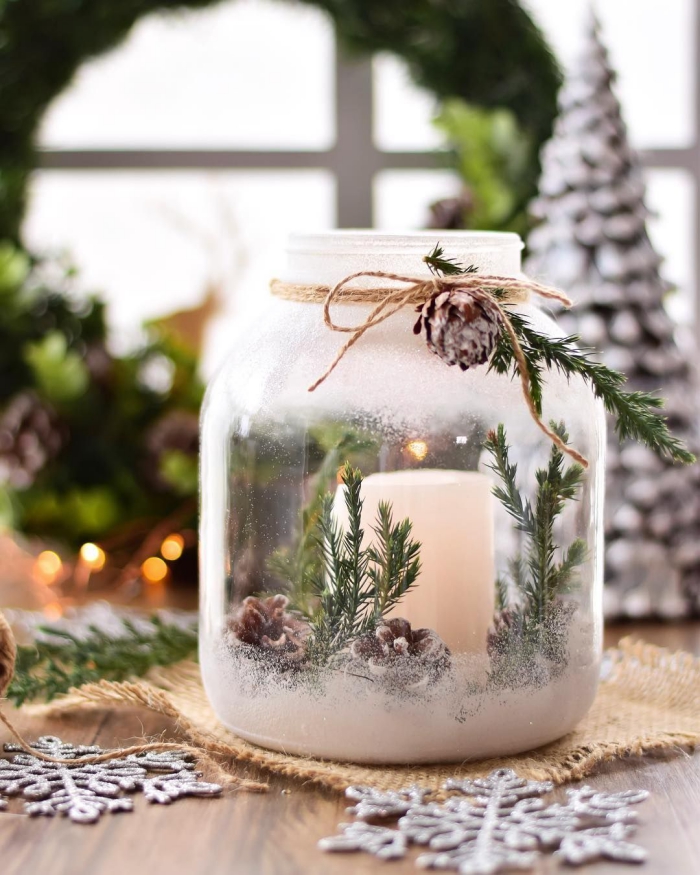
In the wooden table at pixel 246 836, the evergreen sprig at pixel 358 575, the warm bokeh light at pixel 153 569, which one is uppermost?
the evergreen sprig at pixel 358 575

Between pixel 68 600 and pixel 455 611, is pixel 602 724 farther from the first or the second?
pixel 68 600

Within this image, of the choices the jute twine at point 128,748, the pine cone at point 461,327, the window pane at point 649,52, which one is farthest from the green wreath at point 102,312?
the pine cone at point 461,327

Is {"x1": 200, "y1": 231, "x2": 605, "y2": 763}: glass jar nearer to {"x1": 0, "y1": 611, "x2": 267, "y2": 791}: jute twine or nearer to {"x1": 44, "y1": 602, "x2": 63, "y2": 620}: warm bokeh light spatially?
{"x1": 0, "y1": 611, "x2": 267, "y2": 791}: jute twine

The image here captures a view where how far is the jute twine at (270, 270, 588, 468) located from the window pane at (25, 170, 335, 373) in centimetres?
89

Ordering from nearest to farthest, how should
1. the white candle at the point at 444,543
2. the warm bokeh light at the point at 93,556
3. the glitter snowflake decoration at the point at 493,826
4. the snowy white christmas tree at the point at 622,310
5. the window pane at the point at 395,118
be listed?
1. the glitter snowflake decoration at the point at 493,826
2. the white candle at the point at 444,543
3. the snowy white christmas tree at the point at 622,310
4. the warm bokeh light at the point at 93,556
5. the window pane at the point at 395,118

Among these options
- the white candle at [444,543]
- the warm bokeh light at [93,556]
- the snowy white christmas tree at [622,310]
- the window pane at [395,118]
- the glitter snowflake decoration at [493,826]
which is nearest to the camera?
the glitter snowflake decoration at [493,826]

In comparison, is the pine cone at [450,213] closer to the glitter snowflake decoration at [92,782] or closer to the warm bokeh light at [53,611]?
the warm bokeh light at [53,611]

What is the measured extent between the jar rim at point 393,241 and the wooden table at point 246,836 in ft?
1.05

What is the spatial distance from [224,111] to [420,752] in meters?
1.19

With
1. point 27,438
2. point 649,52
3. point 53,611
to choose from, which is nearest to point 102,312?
point 27,438

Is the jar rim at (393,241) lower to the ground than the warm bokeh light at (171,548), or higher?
higher

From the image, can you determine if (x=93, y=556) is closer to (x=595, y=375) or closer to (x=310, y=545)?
(x=310, y=545)

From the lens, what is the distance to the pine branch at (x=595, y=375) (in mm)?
672

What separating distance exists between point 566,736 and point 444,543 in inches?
6.6
